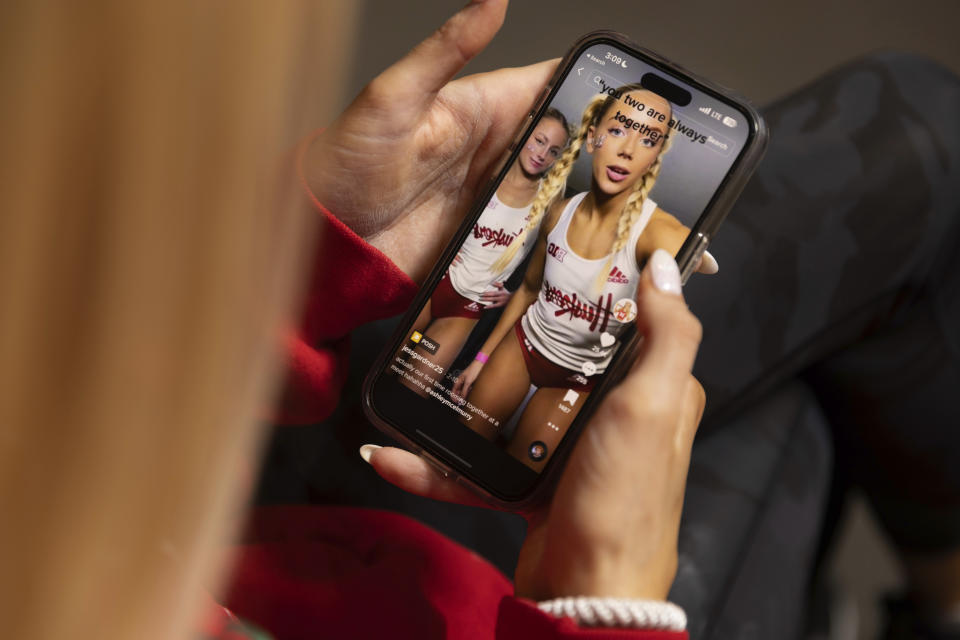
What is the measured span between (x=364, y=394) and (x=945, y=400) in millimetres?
422

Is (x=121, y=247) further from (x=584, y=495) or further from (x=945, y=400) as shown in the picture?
(x=945, y=400)

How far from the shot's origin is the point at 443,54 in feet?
1.20

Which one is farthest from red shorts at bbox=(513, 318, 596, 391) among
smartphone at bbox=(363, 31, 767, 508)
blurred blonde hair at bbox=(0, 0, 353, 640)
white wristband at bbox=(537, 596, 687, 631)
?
blurred blonde hair at bbox=(0, 0, 353, 640)

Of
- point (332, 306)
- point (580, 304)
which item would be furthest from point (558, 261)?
point (332, 306)

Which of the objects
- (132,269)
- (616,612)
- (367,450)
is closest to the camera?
(132,269)

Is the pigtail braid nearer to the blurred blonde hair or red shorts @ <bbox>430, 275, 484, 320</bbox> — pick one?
red shorts @ <bbox>430, 275, 484, 320</bbox>

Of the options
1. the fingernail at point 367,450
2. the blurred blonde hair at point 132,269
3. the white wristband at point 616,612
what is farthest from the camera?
the fingernail at point 367,450

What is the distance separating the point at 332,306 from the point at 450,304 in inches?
2.9

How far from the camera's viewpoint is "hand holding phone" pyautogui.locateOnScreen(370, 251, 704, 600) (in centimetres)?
30

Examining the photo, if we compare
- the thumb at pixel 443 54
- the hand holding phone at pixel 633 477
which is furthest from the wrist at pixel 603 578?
the thumb at pixel 443 54

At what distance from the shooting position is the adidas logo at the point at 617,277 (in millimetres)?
351

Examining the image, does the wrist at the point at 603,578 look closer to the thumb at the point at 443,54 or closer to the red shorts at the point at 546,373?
the red shorts at the point at 546,373

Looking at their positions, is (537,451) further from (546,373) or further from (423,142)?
(423,142)

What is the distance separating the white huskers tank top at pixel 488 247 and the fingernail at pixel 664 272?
7 cm
